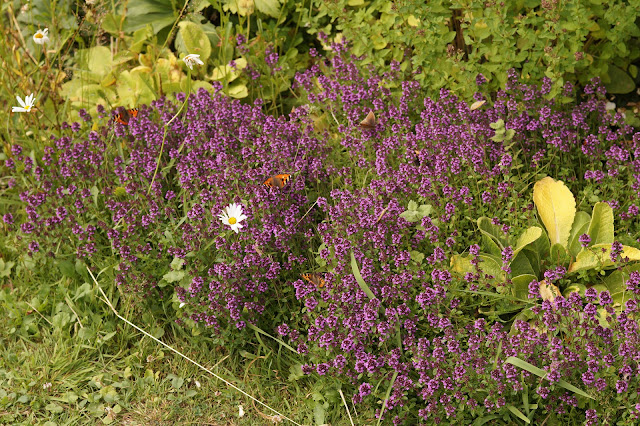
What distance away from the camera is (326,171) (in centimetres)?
370

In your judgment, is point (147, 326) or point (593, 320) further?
point (147, 326)

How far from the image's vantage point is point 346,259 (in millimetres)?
3102

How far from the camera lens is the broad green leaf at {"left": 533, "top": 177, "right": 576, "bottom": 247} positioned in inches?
131

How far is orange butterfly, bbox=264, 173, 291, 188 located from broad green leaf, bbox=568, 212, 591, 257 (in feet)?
4.49

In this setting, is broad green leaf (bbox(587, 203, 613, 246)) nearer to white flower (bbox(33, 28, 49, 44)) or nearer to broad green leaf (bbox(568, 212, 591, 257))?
broad green leaf (bbox(568, 212, 591, 257))

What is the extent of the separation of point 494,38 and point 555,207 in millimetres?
963

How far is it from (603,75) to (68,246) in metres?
3.15

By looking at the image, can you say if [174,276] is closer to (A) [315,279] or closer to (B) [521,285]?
(A) [315,279]

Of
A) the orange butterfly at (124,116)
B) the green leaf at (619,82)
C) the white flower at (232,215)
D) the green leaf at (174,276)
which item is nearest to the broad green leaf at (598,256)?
the white flower at (232,215)

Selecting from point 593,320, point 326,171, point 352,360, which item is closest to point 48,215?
point 326,171

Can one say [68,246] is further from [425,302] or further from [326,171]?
[425,302]

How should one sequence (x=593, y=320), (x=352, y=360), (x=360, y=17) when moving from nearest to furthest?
(x=593, y=320) → (x=352, y=360) → (x=360, y=17)

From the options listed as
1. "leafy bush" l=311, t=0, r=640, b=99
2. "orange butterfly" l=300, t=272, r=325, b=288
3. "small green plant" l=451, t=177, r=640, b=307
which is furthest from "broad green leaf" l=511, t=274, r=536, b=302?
"leafy bush" l=311, t=0, r=640, b=99

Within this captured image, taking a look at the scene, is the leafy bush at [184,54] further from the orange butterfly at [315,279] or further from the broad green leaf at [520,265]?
the broad green leaf at [520,265]
